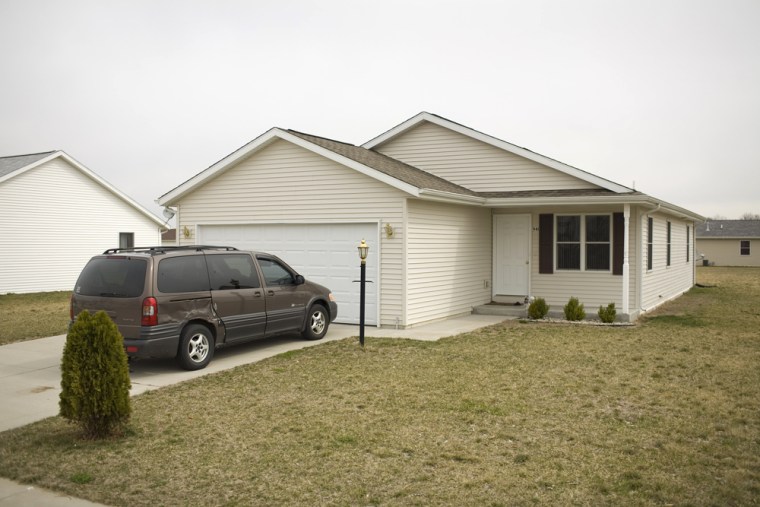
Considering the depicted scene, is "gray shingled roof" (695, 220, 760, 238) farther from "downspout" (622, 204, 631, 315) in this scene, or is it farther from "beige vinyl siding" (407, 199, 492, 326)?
"beige vinyl siding" (407, 199, 492, 326)

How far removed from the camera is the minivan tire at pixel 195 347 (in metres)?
9.45

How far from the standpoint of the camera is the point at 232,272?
10531 mm

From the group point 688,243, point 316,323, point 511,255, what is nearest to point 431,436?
point 316,323

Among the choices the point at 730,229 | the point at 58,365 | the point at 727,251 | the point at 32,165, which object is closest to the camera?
the point at 58,365

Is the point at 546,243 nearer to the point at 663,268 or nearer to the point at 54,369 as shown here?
the point at 663,268

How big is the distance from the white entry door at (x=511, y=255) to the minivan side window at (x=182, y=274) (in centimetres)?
930

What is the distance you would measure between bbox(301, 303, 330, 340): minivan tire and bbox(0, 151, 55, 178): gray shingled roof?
18135 mm

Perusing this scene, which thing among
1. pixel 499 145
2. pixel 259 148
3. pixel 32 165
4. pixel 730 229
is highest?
pixel 32 165

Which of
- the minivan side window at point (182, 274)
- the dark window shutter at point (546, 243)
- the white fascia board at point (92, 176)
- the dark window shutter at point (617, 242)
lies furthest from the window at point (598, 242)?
the white fascia board at point (92, 176)

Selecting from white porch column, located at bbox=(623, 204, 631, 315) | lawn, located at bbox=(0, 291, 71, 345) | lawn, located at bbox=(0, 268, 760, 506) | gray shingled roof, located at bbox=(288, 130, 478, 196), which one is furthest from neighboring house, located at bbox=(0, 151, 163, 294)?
white porch column, located at bbox=(623, 204, 631, 315)

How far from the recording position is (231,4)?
48.2 feet

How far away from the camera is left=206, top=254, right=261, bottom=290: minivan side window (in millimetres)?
10164

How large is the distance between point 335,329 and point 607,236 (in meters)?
7.36

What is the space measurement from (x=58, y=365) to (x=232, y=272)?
3.10 metres
